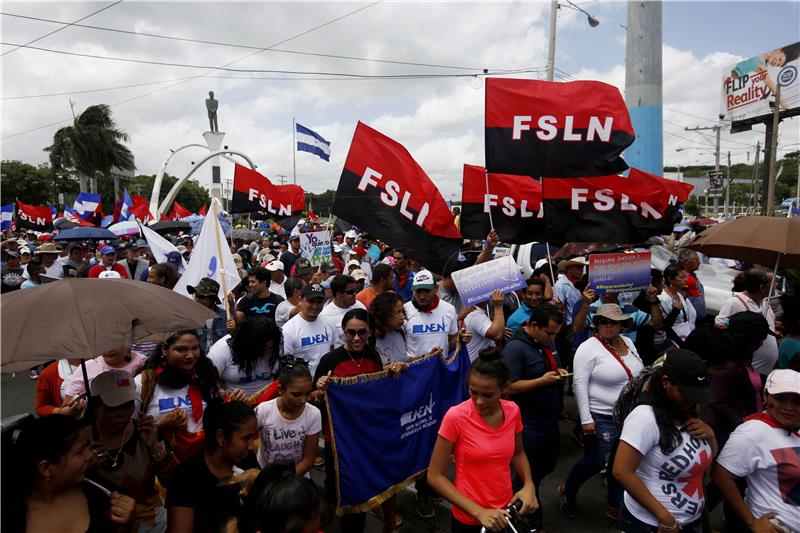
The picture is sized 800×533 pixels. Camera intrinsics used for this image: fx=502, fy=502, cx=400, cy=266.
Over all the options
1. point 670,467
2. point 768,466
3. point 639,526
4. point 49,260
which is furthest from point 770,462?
point 49,260

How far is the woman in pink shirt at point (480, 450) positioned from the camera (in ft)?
8.53

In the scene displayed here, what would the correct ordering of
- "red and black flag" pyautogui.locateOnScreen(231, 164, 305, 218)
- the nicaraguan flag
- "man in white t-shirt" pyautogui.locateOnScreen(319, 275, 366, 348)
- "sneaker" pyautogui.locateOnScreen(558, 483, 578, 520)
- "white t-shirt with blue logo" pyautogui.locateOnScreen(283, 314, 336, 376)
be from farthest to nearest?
the nicaraguan flag < "red and black flag" pyautogui.locateOnScreen(231, 164, 305, 218) < "man in white t-shirt" pyautogui.locateOnScreen(319, 275, 366, 348) < "white t-shirt with blue logo" pyautogui.locateOnScreen(283, 314, 336, 376) < "sneaker" pyautogui.locateOnScreen(558, 483, 578, 520)

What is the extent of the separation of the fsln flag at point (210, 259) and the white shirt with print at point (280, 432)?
230 centimetres

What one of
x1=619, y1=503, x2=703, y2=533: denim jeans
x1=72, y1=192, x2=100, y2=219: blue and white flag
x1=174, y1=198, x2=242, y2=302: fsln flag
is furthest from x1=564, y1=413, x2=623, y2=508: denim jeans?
x1=72, y1=192, x2=100, y2=219: blue and white flag

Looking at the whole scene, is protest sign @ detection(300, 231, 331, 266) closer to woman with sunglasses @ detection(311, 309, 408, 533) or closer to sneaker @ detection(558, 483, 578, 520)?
woman with sunglasses @ detection(311, 309, 408, 533)

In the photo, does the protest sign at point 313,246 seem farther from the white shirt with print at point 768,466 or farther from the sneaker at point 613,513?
the white shirt with print at point 768,466

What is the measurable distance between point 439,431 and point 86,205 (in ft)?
57.5

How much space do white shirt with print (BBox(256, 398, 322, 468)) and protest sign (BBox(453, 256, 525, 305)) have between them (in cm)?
179

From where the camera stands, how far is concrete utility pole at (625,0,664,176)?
17.2 metres

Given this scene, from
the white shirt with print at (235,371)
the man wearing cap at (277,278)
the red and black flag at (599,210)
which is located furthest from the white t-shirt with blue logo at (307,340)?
the man wearing cap at (277,278)

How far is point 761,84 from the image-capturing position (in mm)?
32656

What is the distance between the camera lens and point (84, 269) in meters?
9.06

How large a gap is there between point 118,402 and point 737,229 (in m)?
5.38

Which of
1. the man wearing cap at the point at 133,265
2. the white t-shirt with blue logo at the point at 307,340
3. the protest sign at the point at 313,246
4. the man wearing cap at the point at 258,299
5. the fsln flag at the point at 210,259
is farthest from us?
the man wearing cap at the point at 133,265
